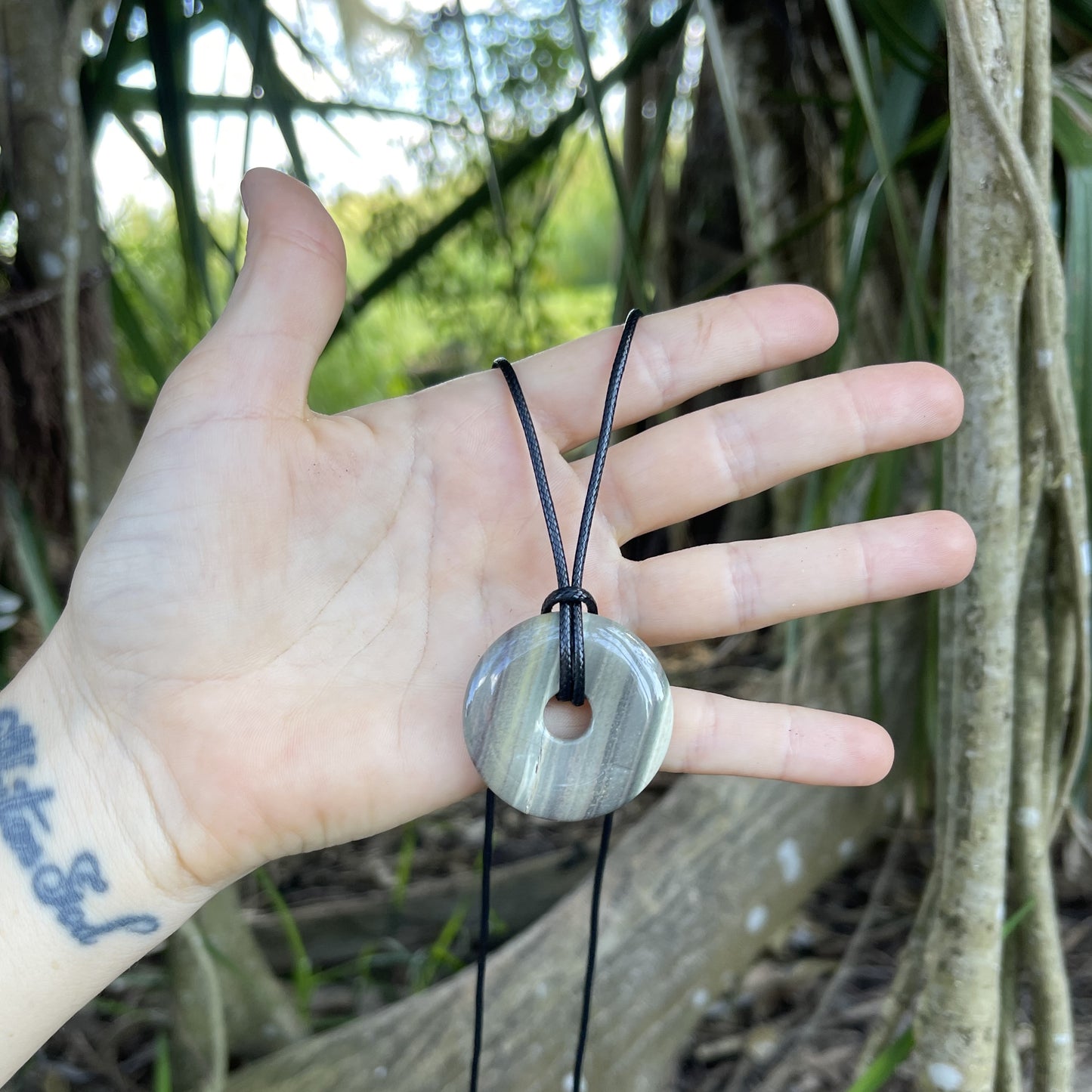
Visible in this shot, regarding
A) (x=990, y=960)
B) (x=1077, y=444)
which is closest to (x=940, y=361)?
(x=1077, y=444)

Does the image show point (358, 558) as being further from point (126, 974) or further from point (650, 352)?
point (126, 974)

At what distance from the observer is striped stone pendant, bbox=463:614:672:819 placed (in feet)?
1.90

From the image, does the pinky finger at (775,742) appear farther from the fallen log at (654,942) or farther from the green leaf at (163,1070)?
the green leaf at (163,1070)

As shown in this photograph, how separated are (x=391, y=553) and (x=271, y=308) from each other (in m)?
0.19

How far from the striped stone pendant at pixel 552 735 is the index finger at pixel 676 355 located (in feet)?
0.69

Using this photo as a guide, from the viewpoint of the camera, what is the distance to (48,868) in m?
0.63

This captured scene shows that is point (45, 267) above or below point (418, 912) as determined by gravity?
above

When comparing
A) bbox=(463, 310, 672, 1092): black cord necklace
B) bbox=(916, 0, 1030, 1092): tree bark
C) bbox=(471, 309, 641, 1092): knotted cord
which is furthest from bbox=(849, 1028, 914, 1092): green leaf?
bbox=(463, 310, 672, 1092): black cord necklace

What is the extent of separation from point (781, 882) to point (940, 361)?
0.65m

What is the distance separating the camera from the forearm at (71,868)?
0.63 meters

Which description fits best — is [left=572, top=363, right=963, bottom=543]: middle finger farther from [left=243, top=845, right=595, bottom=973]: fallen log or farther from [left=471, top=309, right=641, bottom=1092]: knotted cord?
[left=243, top=845, right=595, bottom=973]: fallen log

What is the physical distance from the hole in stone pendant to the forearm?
0.28 meters

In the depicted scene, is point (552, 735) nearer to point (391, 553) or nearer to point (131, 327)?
point (391, 553)

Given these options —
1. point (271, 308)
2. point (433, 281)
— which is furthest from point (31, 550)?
point (433, 281)
